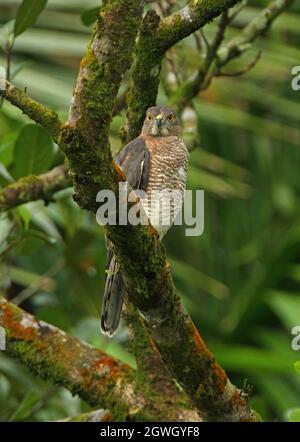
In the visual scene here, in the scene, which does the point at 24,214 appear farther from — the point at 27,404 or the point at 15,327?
the point at 27,404

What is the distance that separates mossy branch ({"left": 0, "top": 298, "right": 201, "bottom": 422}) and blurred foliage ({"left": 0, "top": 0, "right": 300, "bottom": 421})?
0.83 ft

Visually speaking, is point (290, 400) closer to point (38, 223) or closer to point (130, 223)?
point (38, 223)

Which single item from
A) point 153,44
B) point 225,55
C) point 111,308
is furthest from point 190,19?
point 111,308

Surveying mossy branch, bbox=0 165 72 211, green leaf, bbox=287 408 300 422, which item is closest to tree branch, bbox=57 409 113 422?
green leaf, bbox=287 408 300 422

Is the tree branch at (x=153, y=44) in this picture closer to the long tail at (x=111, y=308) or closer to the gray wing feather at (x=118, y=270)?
the gray wing feather at (x=118, y=270)

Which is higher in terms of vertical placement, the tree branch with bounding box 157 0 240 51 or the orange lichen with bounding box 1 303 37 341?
the tree branch with bounding box 157 0 240 51

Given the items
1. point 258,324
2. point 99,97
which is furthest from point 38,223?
point 258,324

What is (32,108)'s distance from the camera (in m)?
2.89

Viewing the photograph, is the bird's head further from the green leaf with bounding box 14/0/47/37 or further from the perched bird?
the green leaf with bounding box 14/0/47/37

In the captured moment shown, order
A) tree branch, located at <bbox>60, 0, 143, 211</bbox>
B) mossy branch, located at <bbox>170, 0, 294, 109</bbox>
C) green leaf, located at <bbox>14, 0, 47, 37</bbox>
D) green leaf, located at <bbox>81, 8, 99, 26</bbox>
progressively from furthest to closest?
mossy branch, located at <bbox>170, 0, 294, 109</bbox> → green leaf, located at <bbox>81, 8, 99, 26</bbox> → green leaf, located at <bbox>14, 0, 47, 37</bbox> → tree branch, located at <bbox>60, 0, 143, 211</bbox>

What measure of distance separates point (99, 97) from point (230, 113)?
10.2ft

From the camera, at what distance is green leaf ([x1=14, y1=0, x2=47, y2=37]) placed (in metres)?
3.83

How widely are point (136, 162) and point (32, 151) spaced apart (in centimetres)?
51

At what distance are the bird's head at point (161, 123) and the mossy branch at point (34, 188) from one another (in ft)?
1.85
